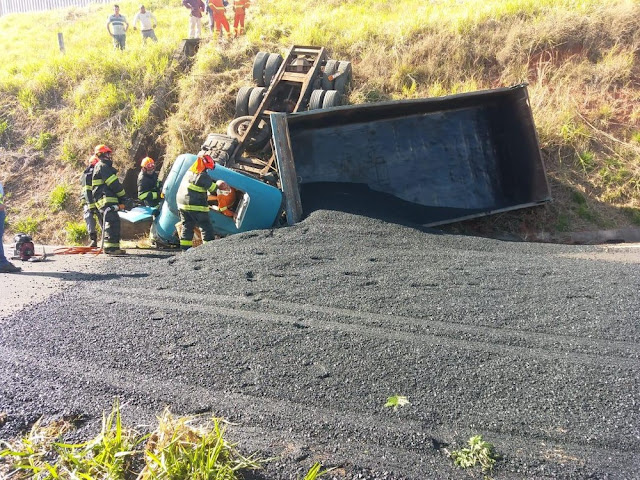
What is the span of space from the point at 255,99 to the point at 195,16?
5.58 meters

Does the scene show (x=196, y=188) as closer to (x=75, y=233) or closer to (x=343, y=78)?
(x=75, y=233)

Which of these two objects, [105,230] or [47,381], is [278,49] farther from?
[47,381]

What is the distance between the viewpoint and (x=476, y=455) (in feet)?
9.12

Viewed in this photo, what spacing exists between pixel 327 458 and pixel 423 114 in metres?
6.74

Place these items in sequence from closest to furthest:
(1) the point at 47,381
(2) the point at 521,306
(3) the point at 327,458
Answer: (3) the point at 327,458
(1) the point at 47,381
(2) the point at 521,306

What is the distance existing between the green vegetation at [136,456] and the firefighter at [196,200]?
397cm

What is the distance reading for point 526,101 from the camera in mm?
7793

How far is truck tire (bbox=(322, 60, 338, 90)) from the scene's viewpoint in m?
9.58

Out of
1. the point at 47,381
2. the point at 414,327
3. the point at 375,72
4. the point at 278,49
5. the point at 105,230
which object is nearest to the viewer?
the point at 47,381

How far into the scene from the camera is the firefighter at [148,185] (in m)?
8.02

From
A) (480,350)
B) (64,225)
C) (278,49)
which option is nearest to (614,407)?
(480,350)

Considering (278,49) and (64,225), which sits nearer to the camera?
(64,225)

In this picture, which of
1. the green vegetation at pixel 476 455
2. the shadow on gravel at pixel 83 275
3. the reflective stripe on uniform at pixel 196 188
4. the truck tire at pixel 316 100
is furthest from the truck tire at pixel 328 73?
the green vegetation at pixel 476 455

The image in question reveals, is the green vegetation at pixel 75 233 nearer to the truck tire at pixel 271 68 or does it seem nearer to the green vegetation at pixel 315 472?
the truck tire at pixel 271 68
